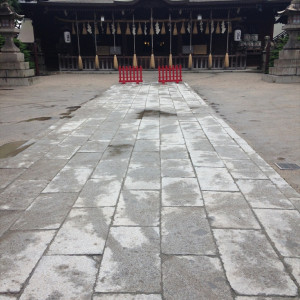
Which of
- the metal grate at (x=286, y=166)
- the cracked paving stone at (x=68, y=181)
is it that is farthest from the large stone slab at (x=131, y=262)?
the metal grate at (x=286, y=166)

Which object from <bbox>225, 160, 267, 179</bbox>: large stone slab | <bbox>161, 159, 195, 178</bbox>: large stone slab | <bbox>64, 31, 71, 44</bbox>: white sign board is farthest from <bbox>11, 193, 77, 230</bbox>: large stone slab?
<bbox>64, 31, 71, 44</bbox>: white sign board

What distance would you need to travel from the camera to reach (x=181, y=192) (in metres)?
3.53

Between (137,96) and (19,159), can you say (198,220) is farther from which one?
(137,96)

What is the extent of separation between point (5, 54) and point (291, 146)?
559 inches

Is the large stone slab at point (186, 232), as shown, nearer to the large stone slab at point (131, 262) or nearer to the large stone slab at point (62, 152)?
the large stone slab at point (131, 262)

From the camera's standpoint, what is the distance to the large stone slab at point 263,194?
127 inches

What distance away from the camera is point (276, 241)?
258 cm

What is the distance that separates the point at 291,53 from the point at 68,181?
13.9 meters

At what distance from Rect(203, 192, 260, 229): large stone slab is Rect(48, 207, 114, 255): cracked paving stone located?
1.03 meters

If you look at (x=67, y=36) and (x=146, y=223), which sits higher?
(x=67, y=36)

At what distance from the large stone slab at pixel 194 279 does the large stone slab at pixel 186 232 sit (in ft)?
0.38

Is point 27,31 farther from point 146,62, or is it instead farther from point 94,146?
point 94,146

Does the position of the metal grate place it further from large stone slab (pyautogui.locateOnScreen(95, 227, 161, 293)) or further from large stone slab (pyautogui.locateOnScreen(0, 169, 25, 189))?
large stone slab (pyautogui.locateOnScreen(0, 169, 25, 189))

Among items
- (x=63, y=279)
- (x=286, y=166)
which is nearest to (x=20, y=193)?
(x=63, y=279)
